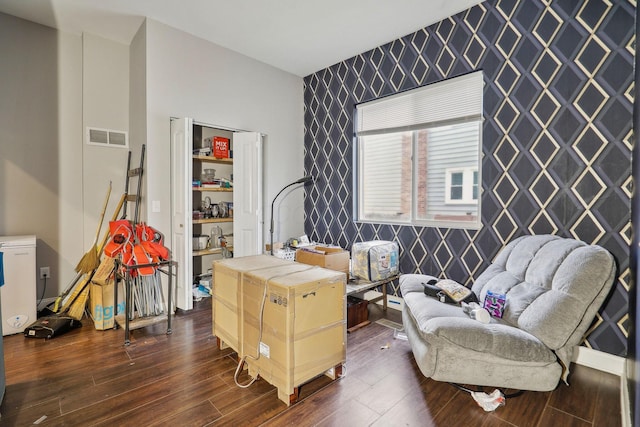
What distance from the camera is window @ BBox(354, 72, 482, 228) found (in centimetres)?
307

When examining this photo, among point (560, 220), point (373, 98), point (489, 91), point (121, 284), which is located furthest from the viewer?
point (373, 98)

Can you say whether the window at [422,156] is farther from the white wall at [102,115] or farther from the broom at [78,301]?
the broom at [78,301]

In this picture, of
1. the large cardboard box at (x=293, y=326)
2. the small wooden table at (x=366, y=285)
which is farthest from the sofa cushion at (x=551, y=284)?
the large cardboard box at (x=293, y=326)

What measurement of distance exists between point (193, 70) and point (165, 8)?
0.64 meters

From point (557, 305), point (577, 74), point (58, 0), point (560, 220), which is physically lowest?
point (557, 305)

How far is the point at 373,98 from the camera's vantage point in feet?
12.4

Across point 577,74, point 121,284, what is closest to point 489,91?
point 577,74

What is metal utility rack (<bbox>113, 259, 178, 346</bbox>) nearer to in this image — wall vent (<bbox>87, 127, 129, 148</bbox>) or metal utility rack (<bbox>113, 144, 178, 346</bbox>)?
metal utility rack (<bbox>113, 144, 178, 346</bbox>)

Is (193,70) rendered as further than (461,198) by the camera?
Yes

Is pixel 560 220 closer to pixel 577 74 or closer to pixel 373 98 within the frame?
pixel 577 74

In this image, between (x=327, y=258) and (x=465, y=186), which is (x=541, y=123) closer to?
(x=465, y=186)

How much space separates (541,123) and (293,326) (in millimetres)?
2534

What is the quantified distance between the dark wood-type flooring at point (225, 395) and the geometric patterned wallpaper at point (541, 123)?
928mm

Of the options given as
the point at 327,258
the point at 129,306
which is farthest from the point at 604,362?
the point at 129,306
